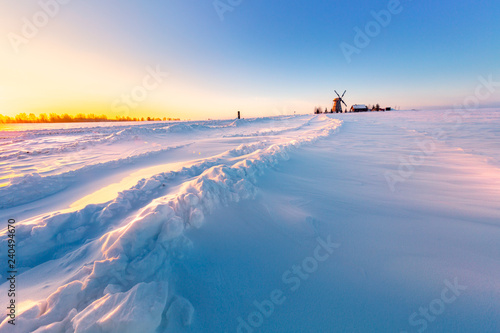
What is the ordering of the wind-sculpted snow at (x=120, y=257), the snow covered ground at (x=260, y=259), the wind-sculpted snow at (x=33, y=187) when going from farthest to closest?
the wind-sculpted snow at (x=33, y=187) < the snow covered ground at (x=260, y=259) < the wind-sculpted snow at (x=120, y=257)

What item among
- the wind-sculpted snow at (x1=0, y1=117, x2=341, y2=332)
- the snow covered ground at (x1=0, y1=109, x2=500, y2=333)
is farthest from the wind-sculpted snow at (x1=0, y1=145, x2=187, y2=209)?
the wind-sculpted snow at (x1=0, y1=117, x2=341, y2=332)

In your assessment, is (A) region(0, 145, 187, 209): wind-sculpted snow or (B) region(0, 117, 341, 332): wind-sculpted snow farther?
(A) region(0, 145, 187, 209): wind-sculpted snow

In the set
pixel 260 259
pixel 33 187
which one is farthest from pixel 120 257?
pixel 33 187

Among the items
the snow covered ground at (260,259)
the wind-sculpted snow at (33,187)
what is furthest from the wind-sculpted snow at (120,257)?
the wind-sculpted snow at (33,187)

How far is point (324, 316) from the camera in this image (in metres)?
1.32

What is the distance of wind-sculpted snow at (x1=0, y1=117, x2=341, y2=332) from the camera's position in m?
1.13

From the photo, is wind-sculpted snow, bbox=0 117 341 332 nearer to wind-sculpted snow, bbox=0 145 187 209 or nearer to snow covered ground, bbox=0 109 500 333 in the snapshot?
snow covered ground, bbox=0 109 500 333

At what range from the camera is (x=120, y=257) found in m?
1.48

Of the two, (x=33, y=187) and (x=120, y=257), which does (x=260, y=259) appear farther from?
(x=33, y=187)

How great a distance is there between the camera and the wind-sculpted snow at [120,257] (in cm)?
113

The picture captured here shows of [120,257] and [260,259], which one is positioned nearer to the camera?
[120,257]

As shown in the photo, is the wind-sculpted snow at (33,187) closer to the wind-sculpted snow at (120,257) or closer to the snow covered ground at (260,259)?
the snow covered ground at (260,259)

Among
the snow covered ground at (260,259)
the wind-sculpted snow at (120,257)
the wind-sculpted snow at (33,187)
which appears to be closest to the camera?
the wind-sculpted snow at (120,257)

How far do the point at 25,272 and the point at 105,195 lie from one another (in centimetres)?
183
